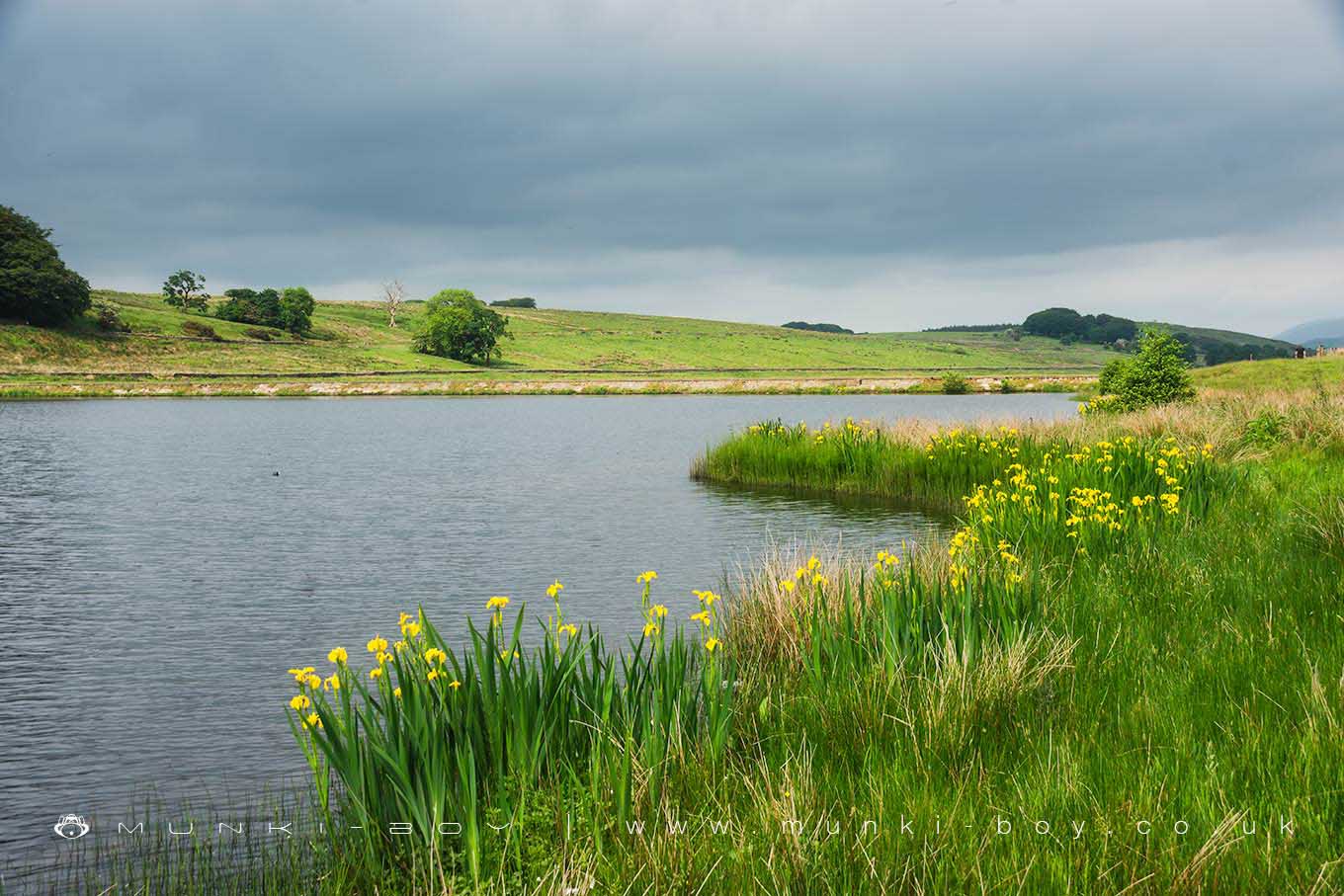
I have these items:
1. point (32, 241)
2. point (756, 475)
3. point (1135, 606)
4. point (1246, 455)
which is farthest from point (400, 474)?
point (32, 241)

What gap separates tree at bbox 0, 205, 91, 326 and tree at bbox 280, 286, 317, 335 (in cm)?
3207

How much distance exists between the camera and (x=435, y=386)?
99.1 m

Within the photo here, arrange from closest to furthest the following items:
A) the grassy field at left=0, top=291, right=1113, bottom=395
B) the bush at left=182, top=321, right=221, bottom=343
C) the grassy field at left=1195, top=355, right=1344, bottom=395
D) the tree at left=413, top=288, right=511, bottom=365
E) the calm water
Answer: the calm water, the grassy field at left=1195, top=355, right=1344, bottom=395, the grassy field at left=0, top=291, right=1113, bottom=395, the bush at left=182, top=321, right=221, bottom=343, the tree at left=413, top=288, right=511, bottom=365

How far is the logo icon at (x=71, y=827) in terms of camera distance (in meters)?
7.21

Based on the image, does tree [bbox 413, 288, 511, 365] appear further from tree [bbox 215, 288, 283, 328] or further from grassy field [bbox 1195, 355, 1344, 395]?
grassy field [bbox 1195, 355, 1344, 395]

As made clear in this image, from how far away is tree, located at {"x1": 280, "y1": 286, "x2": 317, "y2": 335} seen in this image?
474 feet

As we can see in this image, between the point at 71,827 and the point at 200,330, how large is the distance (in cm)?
13144

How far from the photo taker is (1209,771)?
5.20m

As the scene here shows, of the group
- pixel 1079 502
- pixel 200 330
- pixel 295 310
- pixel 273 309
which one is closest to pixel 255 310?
pixel 273 309

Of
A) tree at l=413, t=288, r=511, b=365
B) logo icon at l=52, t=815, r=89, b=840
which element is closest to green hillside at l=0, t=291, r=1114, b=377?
tree at l=413, t=288, r=511, b=365

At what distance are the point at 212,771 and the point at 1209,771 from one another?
7.49 m

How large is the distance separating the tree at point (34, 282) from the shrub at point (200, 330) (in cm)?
1210

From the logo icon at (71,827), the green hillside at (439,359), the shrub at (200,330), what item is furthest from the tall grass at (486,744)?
the shrub at (200,330)

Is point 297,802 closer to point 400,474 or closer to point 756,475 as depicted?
point 756,475
